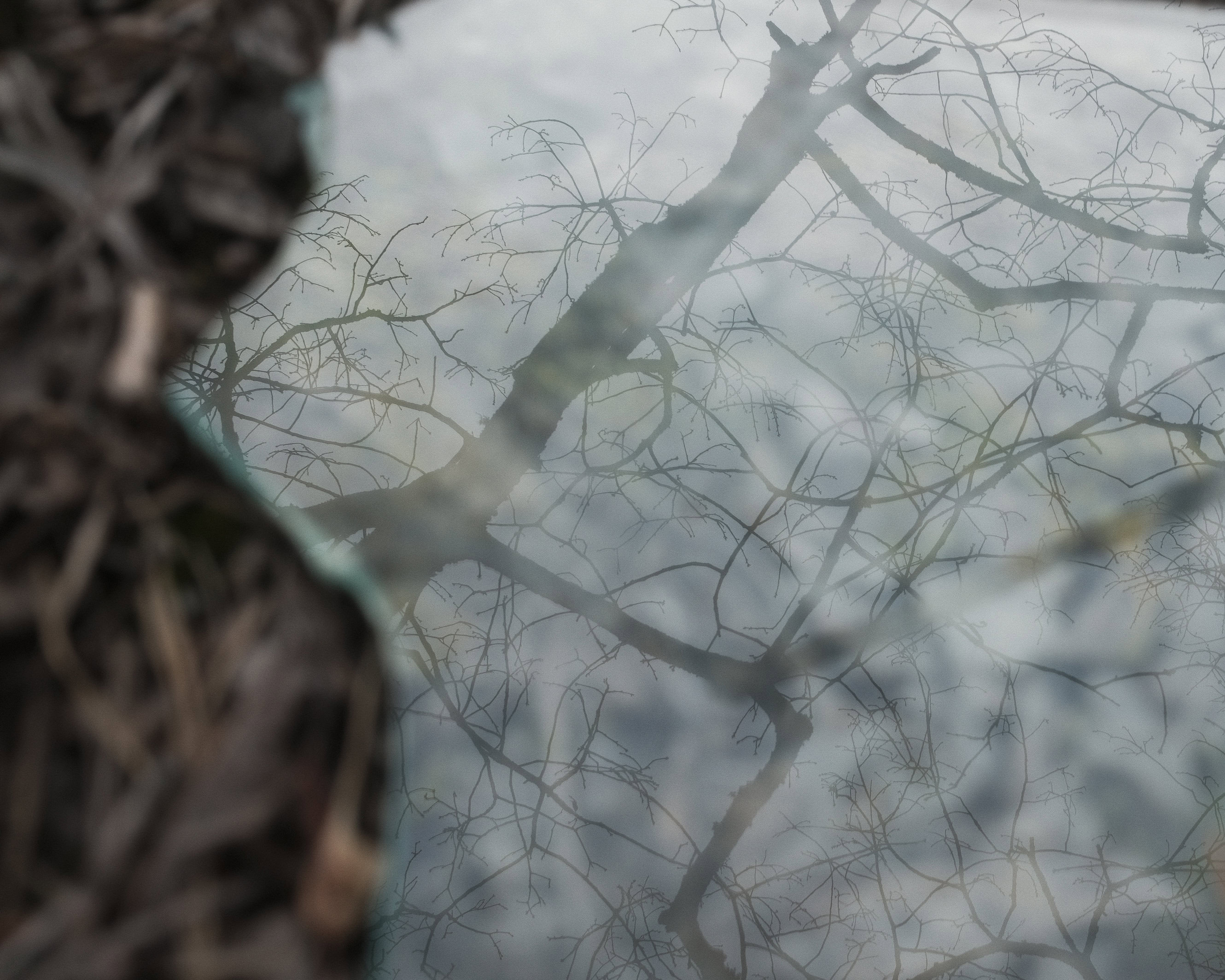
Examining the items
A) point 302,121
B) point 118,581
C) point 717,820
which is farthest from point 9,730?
point 717,820

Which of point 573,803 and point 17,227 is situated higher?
point 573,803

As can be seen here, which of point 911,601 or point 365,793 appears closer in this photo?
point 365,793

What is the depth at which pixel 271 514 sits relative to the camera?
25cm

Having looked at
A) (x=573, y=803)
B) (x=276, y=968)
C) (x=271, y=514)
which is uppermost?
(x=573, y=803)

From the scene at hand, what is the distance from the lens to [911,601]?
1.38m

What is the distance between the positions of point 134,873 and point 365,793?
49 mm

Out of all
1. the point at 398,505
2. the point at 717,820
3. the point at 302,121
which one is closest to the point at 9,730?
the point at 302,121

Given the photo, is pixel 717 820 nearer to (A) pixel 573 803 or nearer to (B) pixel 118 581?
(A) pixel 573 803

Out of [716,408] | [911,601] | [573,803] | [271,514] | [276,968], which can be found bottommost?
[276,968]

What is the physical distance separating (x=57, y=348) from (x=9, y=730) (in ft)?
0.29

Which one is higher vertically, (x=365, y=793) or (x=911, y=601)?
(x=911, y=601)

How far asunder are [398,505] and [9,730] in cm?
111

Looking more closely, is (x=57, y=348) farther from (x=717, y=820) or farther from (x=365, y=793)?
(x=717, y=820)

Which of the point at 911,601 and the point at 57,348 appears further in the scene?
the point at 911,601
